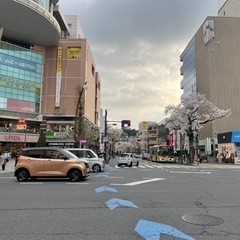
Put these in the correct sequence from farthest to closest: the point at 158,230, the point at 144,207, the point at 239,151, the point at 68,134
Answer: the point at 68,134, the point at 239,151, the point at 144,207, the point at 158,230

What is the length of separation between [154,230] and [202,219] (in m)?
1.62

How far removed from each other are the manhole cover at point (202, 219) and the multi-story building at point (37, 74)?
51304mm

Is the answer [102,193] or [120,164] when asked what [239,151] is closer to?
[120,164]

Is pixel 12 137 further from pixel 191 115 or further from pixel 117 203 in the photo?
pixel 117 203

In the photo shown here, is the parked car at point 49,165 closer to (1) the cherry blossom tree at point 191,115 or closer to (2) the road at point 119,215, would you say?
(2) the road at point 119,215

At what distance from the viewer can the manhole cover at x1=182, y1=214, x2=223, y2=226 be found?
7.04 meters

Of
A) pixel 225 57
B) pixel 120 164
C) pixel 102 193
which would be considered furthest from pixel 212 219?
pixel 225 57

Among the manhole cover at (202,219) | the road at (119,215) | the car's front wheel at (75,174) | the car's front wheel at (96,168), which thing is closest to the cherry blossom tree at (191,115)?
the car's front wheel at (96,168)

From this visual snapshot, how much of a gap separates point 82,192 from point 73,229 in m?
5.52

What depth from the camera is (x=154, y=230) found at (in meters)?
6.39

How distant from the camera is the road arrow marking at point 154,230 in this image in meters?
5.97

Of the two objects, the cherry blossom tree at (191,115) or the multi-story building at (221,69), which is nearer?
the cherry blossom tree at (191,115)

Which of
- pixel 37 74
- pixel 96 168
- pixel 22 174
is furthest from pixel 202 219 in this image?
pixel 37 74

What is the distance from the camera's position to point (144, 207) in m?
8.91
